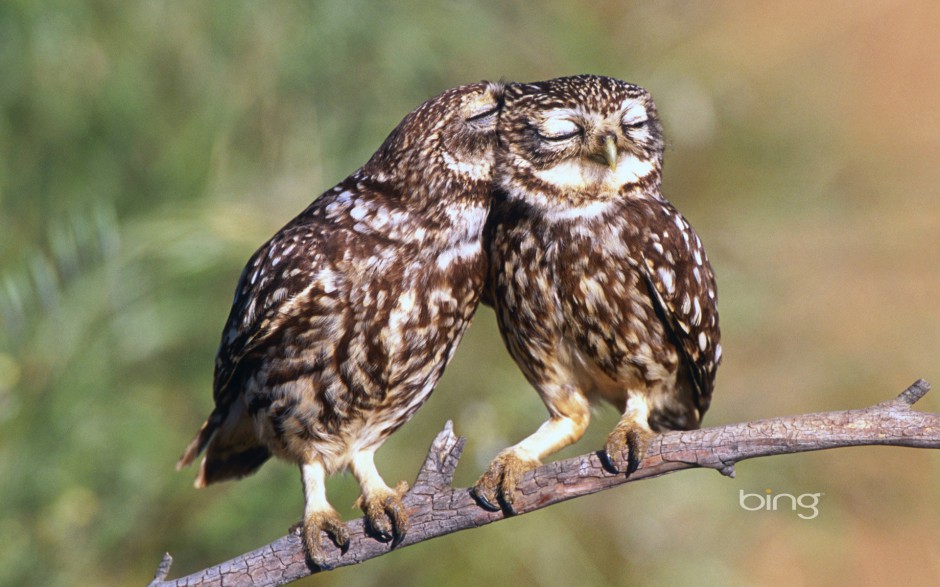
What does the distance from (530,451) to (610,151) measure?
765 mm

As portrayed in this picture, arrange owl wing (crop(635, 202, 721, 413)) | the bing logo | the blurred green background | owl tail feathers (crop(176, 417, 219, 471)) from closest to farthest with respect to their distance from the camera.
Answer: owl wing (crop(635, 202, 721, 413)), owl tail feathers (crop(176, 417, 219, 471)), the blurred green background, the bing logo

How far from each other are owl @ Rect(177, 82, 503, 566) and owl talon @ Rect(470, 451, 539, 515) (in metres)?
0.19

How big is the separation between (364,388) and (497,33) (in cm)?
348

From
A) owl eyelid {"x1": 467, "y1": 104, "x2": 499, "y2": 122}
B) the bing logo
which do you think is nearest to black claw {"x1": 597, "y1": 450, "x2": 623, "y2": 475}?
owl eyelid {"x1": 467, "y1": 104, "x2": 499, "y2": 122}

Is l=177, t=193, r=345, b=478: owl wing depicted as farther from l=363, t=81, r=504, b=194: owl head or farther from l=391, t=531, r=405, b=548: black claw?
l=391, t=531, r=405, b=548: black claw

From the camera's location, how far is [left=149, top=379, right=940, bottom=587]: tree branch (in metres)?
2.23

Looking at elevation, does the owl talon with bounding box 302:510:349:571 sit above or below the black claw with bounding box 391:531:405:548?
above

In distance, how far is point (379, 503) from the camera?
260 centimetres

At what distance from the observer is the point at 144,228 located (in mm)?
4641

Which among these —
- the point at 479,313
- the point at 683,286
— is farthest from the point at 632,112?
the point at 479,313

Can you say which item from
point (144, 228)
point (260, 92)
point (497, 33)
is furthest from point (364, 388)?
point (497, 33)

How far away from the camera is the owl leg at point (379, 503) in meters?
2.50

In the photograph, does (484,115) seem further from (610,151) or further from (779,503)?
(779,503)

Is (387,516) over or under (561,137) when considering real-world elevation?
under
